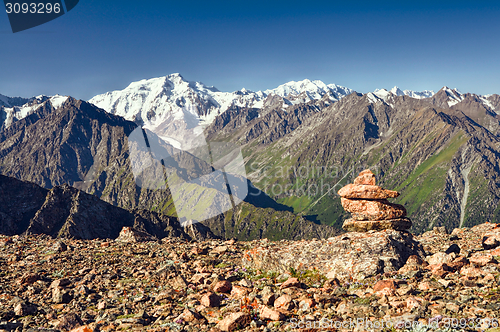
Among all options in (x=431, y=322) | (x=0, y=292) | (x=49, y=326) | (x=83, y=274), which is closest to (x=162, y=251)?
(x=83, y=274)

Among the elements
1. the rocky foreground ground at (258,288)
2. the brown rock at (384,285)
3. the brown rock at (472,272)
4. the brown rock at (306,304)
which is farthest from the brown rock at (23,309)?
the brown rock at (472,272)

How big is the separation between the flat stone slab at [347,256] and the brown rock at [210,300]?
7.96 metres

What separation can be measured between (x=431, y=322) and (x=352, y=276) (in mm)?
8623

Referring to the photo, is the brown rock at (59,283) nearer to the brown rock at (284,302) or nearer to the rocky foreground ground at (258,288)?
the rocky foreground ground at (258,288)

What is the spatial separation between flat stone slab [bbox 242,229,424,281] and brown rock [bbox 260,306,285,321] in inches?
328

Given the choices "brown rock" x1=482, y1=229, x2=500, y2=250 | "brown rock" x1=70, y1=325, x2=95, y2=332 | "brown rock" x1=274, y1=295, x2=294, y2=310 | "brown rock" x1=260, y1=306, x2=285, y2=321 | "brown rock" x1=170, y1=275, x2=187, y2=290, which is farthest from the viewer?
"brown rock" x1=482, y1=229, x2=500, y2=250

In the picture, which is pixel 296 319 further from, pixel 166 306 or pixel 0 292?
pixel 0 292

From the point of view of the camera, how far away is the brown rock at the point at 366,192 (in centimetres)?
3266

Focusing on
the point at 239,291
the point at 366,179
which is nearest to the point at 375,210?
the point at 366,179

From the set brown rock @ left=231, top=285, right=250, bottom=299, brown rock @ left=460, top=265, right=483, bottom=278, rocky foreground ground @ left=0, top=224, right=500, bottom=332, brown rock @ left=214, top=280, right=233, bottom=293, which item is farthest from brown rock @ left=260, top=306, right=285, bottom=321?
brown rock @ left=460, top=265, right=483, bottom=278

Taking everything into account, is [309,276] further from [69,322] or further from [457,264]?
[69,322]

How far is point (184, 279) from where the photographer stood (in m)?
23.1

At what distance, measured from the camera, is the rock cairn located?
30995 mm

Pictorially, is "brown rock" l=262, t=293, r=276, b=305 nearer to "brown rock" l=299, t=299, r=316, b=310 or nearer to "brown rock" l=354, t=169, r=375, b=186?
"brown rock" l=299, t=299, r=316, b=310
